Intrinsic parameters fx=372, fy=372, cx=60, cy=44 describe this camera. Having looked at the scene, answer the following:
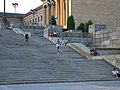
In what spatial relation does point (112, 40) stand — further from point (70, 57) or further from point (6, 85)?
point (6, 85)

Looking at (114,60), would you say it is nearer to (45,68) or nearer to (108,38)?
(45,68)

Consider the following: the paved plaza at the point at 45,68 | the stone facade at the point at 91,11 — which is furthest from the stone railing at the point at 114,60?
the stone facade at the point at 91,11

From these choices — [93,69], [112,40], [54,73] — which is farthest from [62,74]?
[112,40]

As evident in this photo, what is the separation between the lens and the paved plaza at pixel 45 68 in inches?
856

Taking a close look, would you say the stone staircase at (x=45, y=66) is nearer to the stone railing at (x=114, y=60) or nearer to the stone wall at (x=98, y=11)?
the stone railing at (x=114, y=60)

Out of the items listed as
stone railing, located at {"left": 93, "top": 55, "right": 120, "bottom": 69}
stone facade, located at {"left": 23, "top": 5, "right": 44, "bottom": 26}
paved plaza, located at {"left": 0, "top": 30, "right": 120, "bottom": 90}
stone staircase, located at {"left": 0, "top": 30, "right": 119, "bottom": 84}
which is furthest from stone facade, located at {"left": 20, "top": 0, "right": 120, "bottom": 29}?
stone railing, located at {"left": 93, "top": 55, "right": 120, "bottom": 69}

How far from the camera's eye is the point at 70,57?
100ft

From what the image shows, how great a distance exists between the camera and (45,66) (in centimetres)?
2572

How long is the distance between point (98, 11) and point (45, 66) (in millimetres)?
40954

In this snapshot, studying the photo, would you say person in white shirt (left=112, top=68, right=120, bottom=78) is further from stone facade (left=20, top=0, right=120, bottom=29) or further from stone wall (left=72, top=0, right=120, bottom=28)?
stone wall (left=72, top=0, right=120, bottom=28)

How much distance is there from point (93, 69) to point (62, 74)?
299 centimetres

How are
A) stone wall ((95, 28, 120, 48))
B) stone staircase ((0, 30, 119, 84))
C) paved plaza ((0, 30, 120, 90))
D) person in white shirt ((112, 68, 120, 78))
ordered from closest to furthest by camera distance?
1. paved plaza ((0, 30, 120, 90))
2. stone staircase ((0, 30, 119, 84))
3. person in white shirt ((112, 68, 120, 78))
4. stone wall ((95, 28, 120, 48))

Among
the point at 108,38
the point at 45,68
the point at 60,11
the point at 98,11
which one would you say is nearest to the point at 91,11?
the point at 98,11

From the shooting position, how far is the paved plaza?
71.3ft
